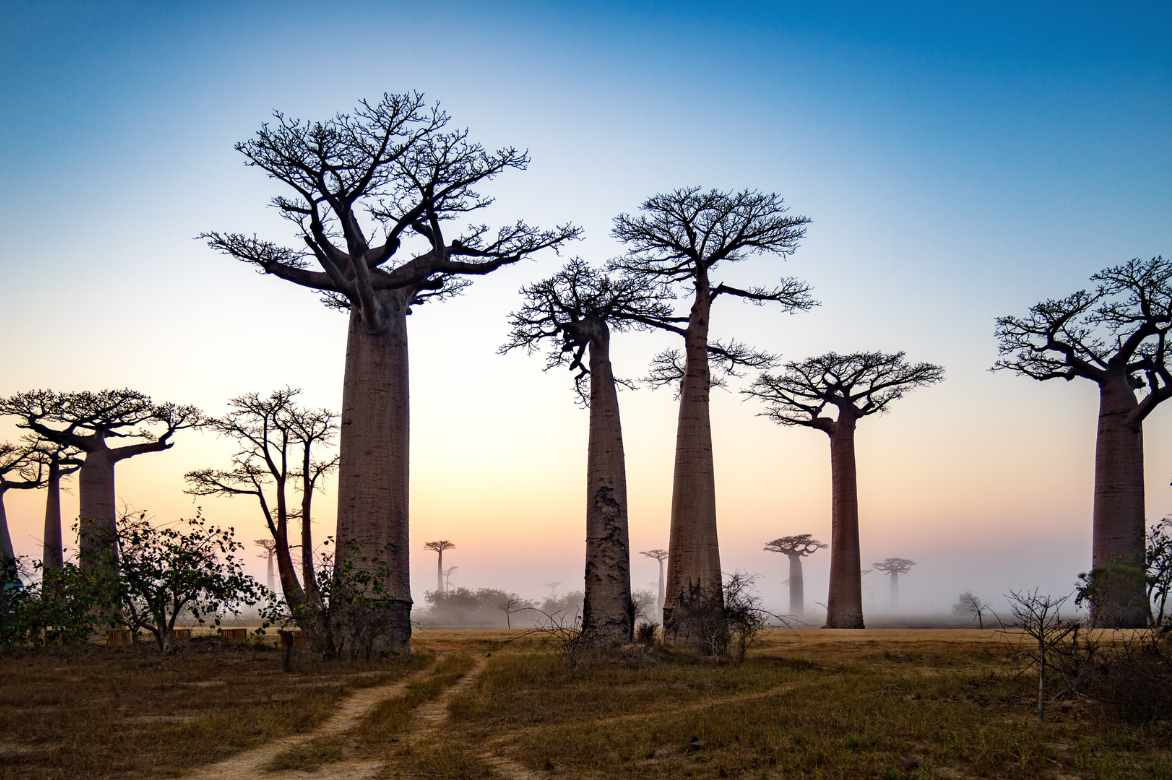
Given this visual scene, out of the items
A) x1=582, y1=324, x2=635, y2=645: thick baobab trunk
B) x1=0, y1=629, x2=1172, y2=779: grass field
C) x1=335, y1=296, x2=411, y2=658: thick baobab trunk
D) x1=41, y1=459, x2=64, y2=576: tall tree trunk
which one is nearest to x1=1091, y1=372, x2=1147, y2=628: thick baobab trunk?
x1=0, y1=629, x2=1172, y2=779: grass field

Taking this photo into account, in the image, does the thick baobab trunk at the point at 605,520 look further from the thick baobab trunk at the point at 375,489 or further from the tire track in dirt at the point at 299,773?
the tire track in dirt at the point at 299,773

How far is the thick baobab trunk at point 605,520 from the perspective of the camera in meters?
14.6

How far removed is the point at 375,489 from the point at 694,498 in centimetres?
552

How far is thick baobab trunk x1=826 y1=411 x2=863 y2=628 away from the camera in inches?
965

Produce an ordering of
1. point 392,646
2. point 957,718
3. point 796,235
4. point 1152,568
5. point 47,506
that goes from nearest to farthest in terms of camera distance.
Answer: point 957,718 → point 1152,568 → point 392,646 → point 796,235 → point 47,506

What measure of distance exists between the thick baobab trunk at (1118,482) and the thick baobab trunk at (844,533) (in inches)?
243

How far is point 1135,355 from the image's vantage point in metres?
19.5

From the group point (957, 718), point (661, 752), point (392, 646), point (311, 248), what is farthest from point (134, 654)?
point (957, 718)

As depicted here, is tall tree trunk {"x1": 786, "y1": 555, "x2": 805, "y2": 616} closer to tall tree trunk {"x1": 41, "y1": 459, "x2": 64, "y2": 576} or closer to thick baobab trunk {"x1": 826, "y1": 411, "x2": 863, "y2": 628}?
thick baobab trunk {"x1": 826, "y1": 411, "x2": 863, "y2": 628}

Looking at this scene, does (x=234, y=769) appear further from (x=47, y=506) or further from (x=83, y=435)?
(x=47, y=506)

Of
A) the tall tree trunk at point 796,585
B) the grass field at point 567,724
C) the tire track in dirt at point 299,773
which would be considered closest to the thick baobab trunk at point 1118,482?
the grass field at point 567,724

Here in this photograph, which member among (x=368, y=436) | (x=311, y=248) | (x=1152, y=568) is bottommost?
(x=1152, y=568)

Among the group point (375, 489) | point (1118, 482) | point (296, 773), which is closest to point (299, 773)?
point (296, 773)

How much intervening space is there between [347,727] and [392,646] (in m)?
6.22
